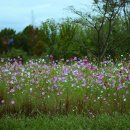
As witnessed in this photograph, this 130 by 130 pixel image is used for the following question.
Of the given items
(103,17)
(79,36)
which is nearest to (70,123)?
→ (103,17)

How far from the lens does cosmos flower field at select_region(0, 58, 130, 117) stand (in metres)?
8.02

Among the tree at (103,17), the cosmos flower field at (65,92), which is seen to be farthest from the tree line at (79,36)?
the cosmos flower field at (65,92)

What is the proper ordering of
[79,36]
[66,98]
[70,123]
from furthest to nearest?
[79,36] < [66,98] < [70,123]

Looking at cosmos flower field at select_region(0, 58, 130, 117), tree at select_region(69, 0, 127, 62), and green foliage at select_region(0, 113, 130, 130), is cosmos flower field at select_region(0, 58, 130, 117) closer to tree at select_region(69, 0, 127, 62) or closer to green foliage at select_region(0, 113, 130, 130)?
green foliage at select_region(0, 113, 130, 130)

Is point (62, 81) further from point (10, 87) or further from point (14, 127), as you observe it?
point (14, 127)

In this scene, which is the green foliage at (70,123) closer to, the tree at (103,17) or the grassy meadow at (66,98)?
the grassy meadow at (66,98)

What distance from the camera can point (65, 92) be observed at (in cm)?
874

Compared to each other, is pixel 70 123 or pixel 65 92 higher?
pixel 65 92

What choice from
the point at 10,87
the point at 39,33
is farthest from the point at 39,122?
the point at 39,33

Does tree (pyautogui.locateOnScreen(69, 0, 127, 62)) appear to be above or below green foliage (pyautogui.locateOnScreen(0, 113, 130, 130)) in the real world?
above

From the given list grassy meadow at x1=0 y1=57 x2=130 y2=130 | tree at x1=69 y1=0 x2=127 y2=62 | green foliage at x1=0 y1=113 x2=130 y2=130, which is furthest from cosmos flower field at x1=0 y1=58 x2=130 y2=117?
tree at x1=69 y1=0 x2=127 y2=62

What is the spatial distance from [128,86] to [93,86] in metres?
0.81

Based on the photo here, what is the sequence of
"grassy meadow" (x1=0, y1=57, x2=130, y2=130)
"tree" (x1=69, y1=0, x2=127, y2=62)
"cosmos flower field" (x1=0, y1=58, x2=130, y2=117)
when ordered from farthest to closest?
"tree" (x1=69, y1=0, x2=127, y2=62) < "cosmos flower field" (x1=0, y1=58, x2=130, y2=117) < "grassy meadow" (x1=0, y1=57, x2=130, y2=130)

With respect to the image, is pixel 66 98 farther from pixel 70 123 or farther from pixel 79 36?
pixel 79 36
